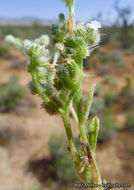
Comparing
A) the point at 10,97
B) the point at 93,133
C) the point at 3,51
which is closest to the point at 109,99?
the point at 10,97

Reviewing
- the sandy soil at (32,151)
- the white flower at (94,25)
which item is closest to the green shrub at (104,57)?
the sandy soil at (32,151)

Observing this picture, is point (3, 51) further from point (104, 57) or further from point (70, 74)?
point (70, 74)

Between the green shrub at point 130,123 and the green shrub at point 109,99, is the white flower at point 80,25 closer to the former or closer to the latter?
the green shrub at point 130,123

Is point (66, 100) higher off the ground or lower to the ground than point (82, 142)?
higher

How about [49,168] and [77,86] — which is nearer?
[77,86]

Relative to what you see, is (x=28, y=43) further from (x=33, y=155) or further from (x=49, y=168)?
(x=33, y=155)

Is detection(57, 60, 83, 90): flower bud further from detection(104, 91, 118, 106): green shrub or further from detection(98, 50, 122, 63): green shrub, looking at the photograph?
detection(98, 50, 122, 63): green shrub

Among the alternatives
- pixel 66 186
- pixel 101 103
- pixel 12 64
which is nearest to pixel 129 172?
pixel 66 186
